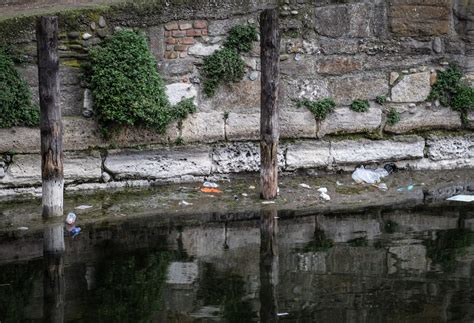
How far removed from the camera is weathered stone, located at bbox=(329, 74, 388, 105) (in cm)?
905

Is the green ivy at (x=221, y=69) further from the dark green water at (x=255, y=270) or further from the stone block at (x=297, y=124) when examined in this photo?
the dark green water at (x=255, y=270)

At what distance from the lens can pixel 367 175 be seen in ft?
29.7

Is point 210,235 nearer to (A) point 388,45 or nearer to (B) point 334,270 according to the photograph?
(B) point 334,270

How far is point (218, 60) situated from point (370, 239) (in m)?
2.67

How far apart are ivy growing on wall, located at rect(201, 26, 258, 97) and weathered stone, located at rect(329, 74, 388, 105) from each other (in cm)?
103

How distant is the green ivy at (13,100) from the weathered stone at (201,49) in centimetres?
169

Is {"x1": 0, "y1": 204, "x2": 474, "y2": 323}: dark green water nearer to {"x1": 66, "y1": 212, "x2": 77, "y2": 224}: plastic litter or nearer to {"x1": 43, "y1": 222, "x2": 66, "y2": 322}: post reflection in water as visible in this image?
{"x1": 43, "y1": 222, "x2": 66, "y2": 322}: post reflection in water

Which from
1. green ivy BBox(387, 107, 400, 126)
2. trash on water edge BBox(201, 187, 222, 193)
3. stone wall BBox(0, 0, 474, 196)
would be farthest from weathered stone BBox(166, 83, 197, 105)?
green ivy BBox(387, 107, 400, 126)

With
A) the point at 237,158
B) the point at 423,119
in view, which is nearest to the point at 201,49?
the point at 237,158

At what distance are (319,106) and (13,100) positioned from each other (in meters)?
3.18

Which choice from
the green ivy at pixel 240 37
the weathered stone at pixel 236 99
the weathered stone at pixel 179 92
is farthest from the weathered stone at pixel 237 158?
the green ivy at pixel 240 37

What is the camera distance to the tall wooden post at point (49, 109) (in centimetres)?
750

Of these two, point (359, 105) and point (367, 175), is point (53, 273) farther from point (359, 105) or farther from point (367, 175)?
point (359, 105)

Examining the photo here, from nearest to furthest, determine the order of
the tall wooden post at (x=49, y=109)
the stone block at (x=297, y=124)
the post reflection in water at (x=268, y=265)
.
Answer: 1. the post reflection in water at (x=268, y=265)
2. the tall wooden post at (x=49, y=109)
3. the stone block at (x=297, y=124)
